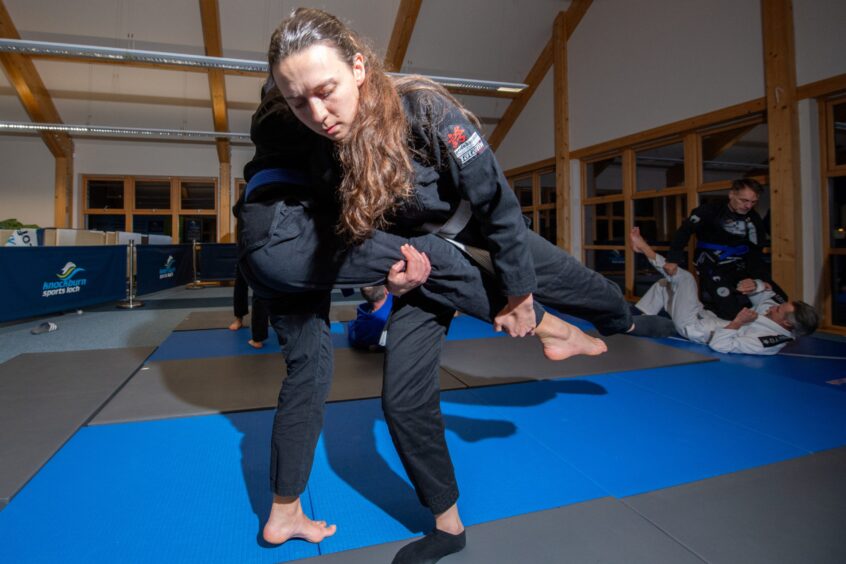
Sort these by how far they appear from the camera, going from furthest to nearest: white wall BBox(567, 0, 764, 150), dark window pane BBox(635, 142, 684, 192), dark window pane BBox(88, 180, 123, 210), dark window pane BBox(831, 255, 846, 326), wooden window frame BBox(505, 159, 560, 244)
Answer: dark window pane BBox(88, 180, 123, 210)
wooden window frame BBox(505, 159, 560, 244)
dark window pane BBox(635, 142, 684, 192)
white wall BBox(567, 0, 764, 150)
dark window pane BBox(831, 255, 846, 326)

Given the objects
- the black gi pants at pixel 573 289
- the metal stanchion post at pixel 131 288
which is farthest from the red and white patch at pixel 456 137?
the metal stanchion post at pixel 131 288

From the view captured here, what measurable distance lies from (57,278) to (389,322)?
5.11m

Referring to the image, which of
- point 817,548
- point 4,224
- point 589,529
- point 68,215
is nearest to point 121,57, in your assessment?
point 4,224

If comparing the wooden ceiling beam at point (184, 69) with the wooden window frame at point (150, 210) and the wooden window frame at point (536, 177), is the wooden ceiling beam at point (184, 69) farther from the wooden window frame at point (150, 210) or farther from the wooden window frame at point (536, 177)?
the wooden window frame at point (150, 210)

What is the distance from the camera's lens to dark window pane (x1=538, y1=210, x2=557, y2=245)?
850 cm

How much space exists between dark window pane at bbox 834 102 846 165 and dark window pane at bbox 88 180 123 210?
1175cm

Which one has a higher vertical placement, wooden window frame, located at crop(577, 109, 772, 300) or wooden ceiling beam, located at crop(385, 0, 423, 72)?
wooden ceiling beam, located at crop(385, 0, 423, 72)

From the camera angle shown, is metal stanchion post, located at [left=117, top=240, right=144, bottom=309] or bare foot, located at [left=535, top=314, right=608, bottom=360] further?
metal stanchion post, located at [left=117, top=240, right=144, bottom=309]

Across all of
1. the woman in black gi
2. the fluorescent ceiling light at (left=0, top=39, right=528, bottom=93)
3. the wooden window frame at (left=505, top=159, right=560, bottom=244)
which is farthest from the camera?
the wooden window frame at (left=505, top=159, right=560, bottom=244)

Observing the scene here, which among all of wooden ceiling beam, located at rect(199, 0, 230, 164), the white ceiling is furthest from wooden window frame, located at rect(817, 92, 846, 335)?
wooden ceiling beam, located at rect(199, 0, 230, 164)

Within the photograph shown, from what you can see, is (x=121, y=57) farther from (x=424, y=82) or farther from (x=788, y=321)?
(x=788, y=321)

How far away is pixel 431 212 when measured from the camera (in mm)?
1170

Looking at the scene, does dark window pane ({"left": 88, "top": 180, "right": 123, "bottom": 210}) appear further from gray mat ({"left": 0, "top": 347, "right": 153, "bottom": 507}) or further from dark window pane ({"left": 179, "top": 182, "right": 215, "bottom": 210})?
gray mat ({"left": 0, "top": 347, "right": 153, "bottom": 507})

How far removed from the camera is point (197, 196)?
10.3 m
